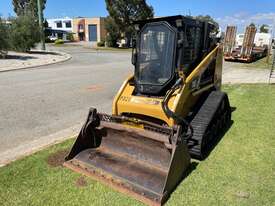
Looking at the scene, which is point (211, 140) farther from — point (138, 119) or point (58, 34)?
point (58, 34)

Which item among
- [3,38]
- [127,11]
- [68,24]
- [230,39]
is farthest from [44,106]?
[68,24]

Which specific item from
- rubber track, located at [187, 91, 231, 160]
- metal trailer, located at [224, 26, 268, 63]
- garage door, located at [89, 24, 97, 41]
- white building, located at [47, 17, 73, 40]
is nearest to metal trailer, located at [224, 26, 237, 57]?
metal trailer, located at [224, 26, 268, 63]

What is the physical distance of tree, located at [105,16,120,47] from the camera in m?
45.1

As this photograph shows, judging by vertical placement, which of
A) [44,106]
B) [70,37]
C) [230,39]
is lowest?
[70,37]

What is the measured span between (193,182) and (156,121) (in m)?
1.15

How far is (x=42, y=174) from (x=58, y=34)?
78.7 meters

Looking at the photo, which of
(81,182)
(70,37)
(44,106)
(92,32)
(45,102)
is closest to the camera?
(81,182)

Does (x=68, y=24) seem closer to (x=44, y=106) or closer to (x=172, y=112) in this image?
(x=44, y=106)

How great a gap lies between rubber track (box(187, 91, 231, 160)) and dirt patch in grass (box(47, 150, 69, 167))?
2060 millimetres

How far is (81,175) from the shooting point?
4023mm

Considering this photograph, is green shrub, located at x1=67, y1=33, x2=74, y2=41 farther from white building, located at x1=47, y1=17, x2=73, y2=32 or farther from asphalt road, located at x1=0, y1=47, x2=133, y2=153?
asphalt road, located at x1=0, y1=47, x2=133, y2=153

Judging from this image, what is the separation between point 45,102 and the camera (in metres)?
8.27

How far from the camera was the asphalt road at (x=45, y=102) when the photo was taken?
Answer: 595 centimetres

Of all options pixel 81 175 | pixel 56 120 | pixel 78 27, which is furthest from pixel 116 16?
pixel 81 175
